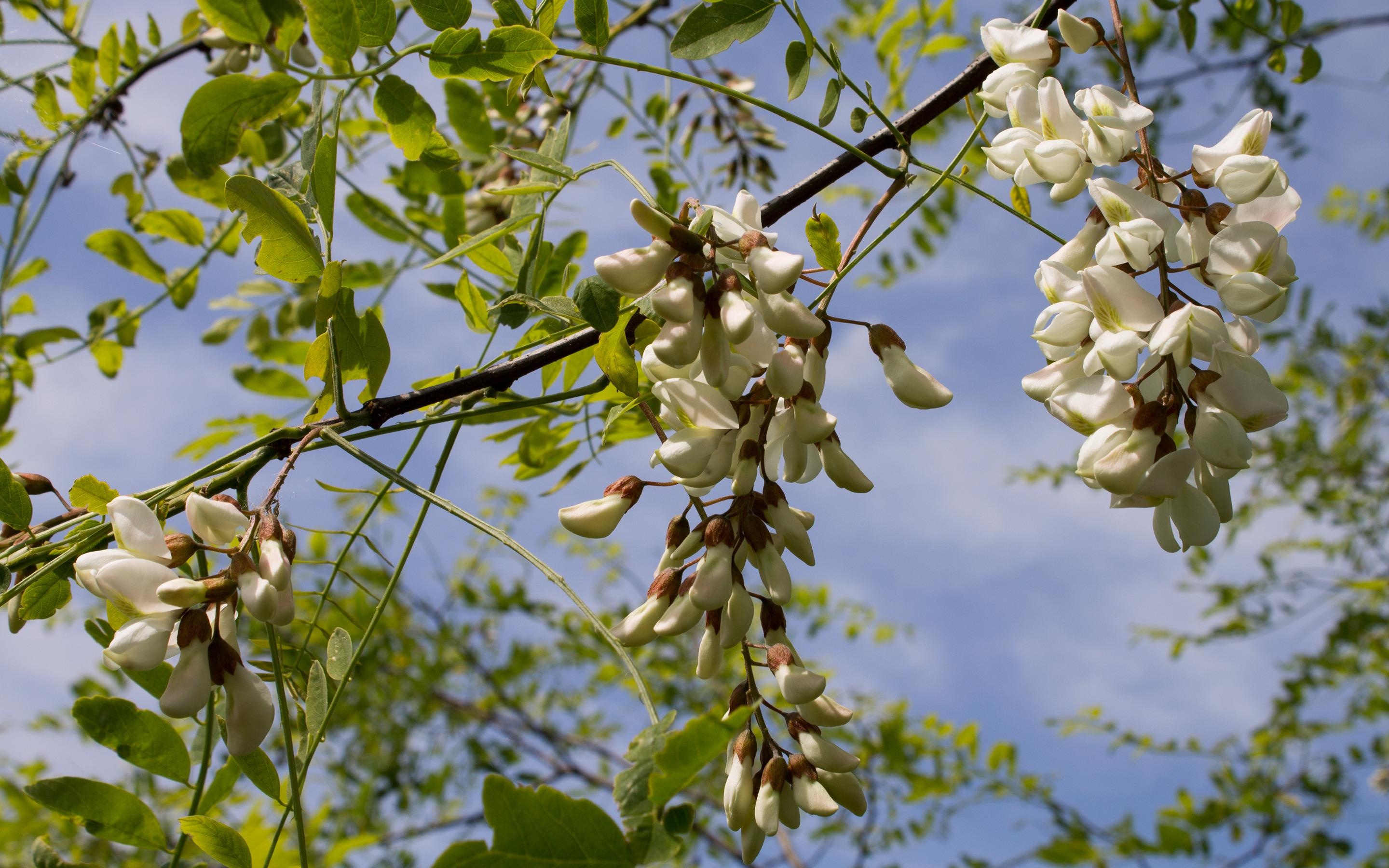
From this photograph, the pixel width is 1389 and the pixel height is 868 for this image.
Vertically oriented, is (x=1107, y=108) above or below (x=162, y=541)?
above

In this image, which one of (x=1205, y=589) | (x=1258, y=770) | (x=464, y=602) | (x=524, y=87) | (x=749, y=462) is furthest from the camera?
(x=464, y=602)

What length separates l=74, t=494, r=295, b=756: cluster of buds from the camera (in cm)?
46

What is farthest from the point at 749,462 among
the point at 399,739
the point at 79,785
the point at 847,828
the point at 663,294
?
the point at 399,739

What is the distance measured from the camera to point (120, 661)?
17.9 inches

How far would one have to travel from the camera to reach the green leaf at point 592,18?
613 millimetres

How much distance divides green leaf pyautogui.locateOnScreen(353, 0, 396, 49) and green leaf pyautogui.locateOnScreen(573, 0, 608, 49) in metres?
0.12

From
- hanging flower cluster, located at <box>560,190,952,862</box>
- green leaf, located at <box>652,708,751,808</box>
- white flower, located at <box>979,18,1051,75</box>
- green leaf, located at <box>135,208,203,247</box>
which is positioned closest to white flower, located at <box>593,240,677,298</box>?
hanging flower cluster, located at <box>560,190,952,862</box>

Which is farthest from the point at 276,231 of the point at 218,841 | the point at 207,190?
the point at 207,190

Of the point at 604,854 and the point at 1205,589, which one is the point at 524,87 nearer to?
the point at 604,854

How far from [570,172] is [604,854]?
1.29 ft

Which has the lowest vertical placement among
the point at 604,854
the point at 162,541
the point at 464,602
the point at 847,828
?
the point at 604,854

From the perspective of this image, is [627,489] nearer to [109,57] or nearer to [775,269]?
[775,269]

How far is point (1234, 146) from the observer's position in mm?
540

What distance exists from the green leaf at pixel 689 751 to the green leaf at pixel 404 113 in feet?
1.55
